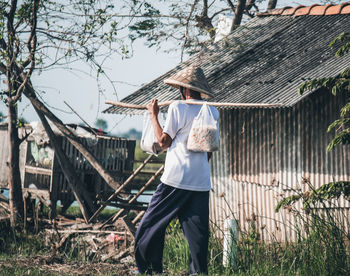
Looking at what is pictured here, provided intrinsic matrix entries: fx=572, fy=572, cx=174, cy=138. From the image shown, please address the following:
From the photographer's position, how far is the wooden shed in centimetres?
1006

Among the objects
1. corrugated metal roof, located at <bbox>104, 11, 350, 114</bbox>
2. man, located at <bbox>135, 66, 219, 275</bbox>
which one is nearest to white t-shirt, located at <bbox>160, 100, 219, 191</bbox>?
man, located at <bbox>135, 66, 219, 275</bbox>

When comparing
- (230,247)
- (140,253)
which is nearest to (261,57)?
(230,247)

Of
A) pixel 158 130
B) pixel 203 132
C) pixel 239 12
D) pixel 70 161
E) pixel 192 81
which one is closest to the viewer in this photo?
pixel 203 132

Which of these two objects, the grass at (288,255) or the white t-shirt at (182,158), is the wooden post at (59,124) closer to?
the grass at (288,255)

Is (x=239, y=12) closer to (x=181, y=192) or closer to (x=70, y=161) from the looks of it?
(x=70, y=161)

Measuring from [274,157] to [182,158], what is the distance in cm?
429

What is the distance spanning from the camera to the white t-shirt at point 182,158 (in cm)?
499

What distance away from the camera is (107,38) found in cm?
895

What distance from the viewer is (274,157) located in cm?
905

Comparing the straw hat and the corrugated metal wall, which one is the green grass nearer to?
the straw hat

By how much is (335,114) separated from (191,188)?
4156 mm

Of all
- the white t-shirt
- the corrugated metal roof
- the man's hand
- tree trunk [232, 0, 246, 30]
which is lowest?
the white t-shirt

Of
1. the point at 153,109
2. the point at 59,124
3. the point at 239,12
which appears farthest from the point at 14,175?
the point at 239,12

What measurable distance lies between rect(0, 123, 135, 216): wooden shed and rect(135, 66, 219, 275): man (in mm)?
4773
